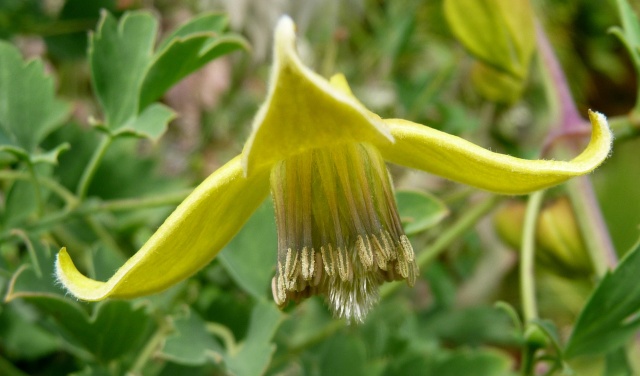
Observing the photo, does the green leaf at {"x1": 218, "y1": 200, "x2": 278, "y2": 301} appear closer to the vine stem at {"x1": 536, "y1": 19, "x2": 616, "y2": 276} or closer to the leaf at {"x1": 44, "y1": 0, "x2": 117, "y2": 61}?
the vine stem at {"x1": 536, "y1": 19, "x2": 616, "y2": 276}

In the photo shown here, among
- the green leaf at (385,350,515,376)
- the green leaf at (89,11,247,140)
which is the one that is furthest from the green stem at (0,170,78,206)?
the green leaf at (385,350,515,376)

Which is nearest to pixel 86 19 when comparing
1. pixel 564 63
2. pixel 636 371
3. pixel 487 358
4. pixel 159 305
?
pixel 159 305

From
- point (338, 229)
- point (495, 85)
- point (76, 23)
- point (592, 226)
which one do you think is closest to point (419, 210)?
point (338, 229)

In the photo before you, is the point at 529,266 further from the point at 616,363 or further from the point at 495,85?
the point at 495,85

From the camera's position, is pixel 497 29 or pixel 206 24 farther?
pixel 497 29

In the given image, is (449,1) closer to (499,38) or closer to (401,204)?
(499,38)

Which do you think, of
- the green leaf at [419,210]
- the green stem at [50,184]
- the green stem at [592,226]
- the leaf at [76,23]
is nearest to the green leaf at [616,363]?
the green stem at [592,226]

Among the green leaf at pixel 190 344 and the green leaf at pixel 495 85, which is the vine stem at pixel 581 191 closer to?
the green leaf at pixel 495 85
